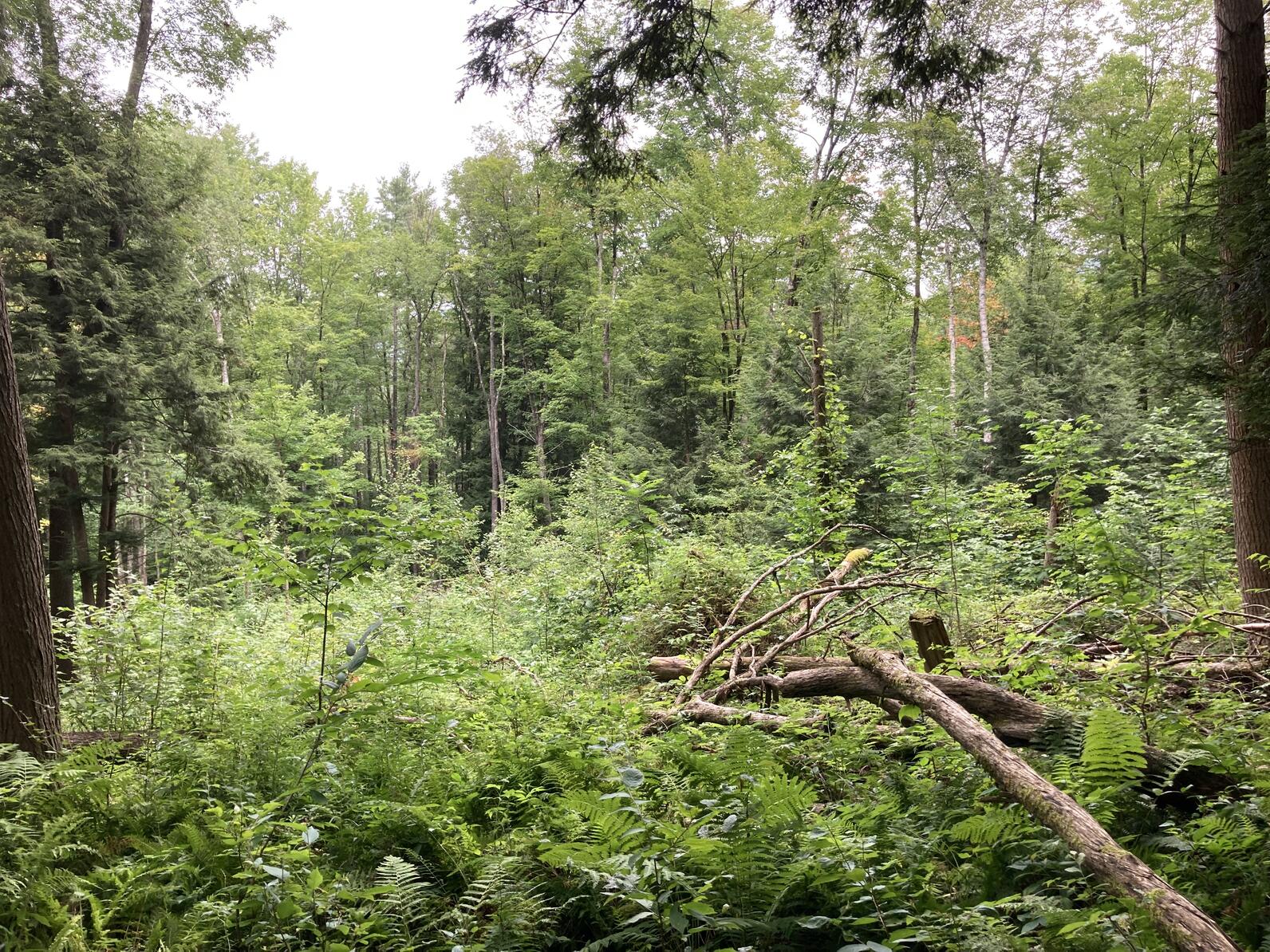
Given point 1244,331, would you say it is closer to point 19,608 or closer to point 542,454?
point 19,608

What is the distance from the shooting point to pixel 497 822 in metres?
3.34

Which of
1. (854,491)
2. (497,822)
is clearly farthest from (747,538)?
(497,822)

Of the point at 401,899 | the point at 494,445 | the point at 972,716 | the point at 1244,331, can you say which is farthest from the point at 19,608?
the point at 494,445

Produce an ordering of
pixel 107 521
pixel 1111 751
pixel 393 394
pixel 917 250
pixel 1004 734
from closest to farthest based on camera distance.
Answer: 1. pixel 1111 751
2. pixel 1004 734
3. pixel 107 521
4. pixel 917 250
5. pixel 393 394

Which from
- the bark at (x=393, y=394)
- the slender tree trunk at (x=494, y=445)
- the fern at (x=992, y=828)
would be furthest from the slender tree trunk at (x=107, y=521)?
the bark at (x=393, y=394)

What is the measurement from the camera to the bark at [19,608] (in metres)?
4.08

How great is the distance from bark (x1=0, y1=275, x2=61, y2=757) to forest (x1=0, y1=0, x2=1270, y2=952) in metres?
0.03

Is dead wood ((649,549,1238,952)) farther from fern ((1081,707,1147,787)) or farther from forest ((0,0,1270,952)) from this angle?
fern ((1081,707,1147,787))

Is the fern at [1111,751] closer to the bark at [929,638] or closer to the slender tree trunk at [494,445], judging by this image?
the bark at [929,638]

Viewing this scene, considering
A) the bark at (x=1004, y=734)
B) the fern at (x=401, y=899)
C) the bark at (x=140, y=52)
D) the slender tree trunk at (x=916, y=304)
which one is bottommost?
the fern at (x=401, y=899)

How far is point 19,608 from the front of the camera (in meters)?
4.14

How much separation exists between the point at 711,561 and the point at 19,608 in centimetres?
676

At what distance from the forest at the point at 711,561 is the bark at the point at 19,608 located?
0.08 ft

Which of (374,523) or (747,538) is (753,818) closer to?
(374,523)
